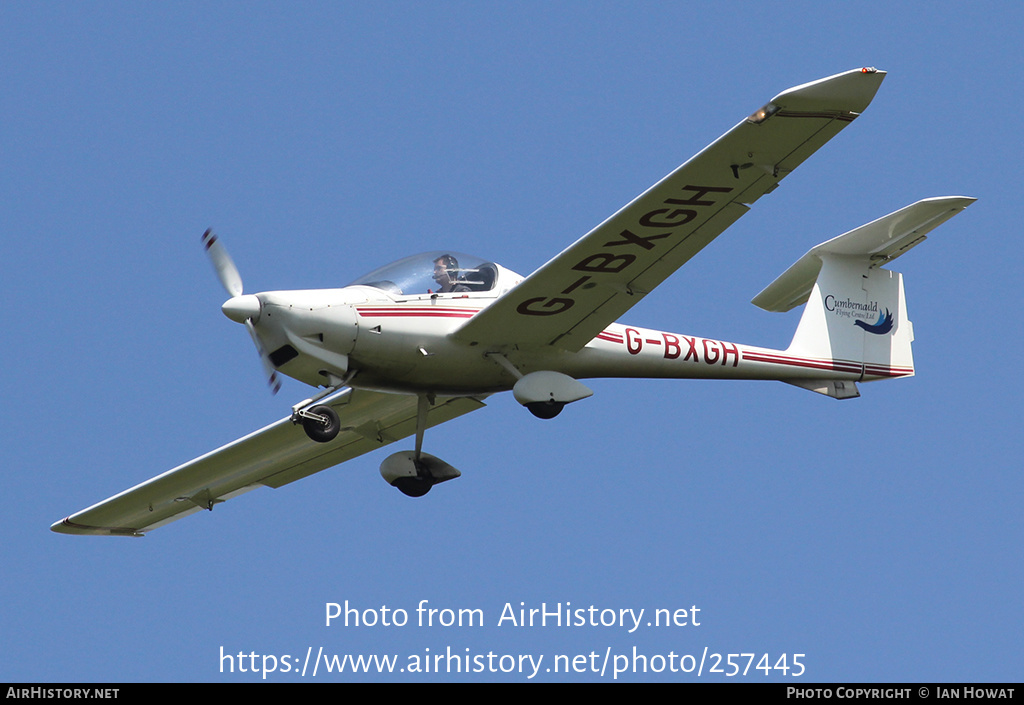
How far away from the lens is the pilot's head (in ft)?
44.0

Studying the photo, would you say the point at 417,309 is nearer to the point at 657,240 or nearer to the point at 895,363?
the point at 657,240

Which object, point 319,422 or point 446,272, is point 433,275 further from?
point 319,422

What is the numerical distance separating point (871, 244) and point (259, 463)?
25.4ft

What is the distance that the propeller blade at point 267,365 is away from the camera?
510 inches

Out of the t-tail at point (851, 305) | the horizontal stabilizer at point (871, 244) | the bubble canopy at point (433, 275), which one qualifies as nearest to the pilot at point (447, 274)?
the bubble canopy at point (433, 275)

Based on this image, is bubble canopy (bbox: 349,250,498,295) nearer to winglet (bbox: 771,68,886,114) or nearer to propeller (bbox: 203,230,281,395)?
propeller (bbox: 203,230,281,395)

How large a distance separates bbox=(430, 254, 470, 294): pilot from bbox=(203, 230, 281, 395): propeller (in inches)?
70.4

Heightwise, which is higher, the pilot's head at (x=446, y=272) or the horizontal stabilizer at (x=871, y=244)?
the horizontal stabilizer at (x=871, y=244)

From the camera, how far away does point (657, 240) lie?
42.3 ft

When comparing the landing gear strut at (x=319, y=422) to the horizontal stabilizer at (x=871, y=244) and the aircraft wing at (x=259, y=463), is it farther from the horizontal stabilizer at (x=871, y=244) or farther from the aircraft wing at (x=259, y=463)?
the horizontal stabilizer at (x=871, y=244)

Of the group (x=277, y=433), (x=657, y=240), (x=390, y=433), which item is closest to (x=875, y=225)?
(x=657, y=240)

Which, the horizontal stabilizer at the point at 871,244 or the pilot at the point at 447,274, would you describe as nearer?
the pilot at the point at 447,274

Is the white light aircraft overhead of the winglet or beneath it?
beneath

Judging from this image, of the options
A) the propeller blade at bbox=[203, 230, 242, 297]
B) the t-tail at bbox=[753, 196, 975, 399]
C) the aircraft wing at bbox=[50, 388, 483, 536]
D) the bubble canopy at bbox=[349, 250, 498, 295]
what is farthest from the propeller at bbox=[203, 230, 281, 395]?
the t-tail at bbox=[753, 196, 975, 399]
